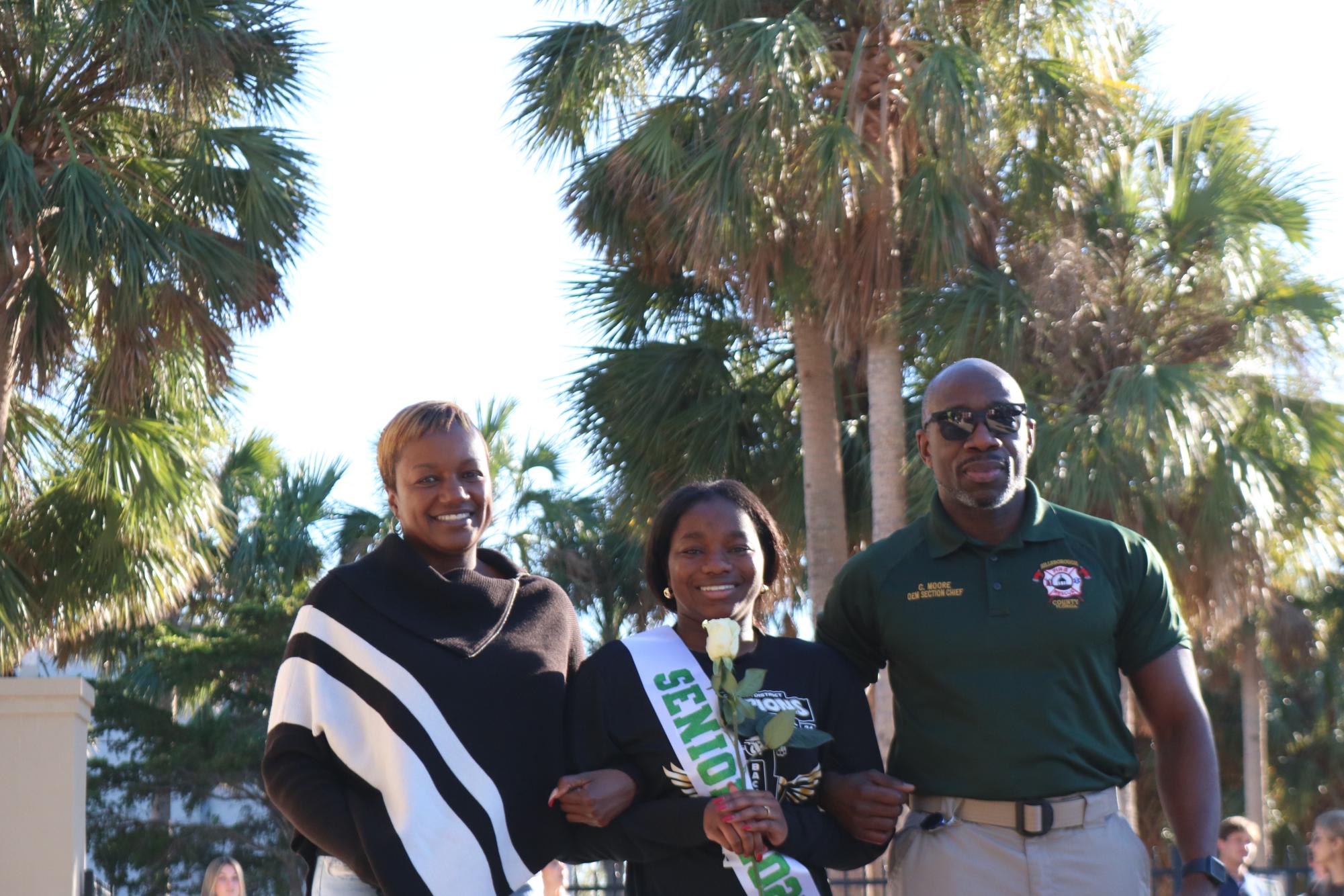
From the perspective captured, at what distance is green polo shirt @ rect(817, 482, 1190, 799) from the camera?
10.4 feet

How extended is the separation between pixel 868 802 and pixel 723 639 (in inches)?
19.7

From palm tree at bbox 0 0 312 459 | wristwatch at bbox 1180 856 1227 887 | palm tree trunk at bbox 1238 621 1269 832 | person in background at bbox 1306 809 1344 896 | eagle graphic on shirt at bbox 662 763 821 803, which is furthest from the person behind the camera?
palm tree trunk at bbox 1238 621 1269 832

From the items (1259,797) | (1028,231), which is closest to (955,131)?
(1028,231)

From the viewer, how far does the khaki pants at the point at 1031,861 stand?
3139 millimetres

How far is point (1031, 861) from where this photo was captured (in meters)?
3.14

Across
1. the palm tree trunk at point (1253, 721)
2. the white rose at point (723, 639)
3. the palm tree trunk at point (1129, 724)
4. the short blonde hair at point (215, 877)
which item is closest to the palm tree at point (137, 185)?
the short blonde hair at point (215, 877)

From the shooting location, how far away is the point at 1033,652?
3215mm

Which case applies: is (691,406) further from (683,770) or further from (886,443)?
(683,770)

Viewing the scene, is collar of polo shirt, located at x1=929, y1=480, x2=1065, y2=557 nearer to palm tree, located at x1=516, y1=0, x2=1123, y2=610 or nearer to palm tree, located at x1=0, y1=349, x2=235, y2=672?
palm tree, located at x1=516, y1=0, x2=1123, y2=610

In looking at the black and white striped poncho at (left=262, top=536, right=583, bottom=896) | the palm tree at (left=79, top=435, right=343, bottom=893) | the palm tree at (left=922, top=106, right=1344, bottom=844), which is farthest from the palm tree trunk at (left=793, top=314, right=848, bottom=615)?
the palm tree at (left=79, top=435, right=343, bottom=893)

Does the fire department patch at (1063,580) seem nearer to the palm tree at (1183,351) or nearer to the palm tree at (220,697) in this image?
the palm tree at (1183,351)

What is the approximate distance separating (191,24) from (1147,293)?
6.70m

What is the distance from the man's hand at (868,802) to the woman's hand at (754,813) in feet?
0.76

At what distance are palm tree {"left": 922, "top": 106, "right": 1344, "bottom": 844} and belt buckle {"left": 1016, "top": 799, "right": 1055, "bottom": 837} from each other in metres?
6.52
